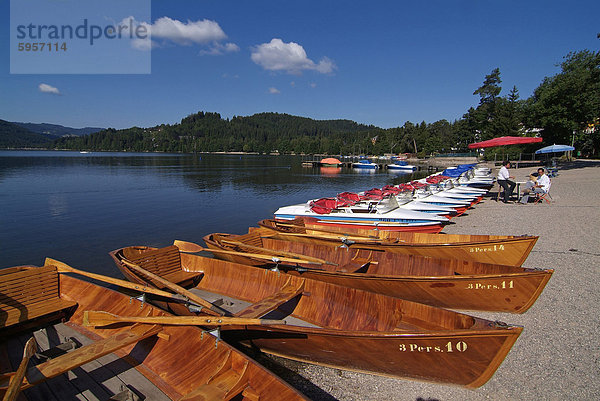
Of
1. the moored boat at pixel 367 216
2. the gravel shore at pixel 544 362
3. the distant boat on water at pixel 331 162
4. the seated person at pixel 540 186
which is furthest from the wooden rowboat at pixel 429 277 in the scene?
the distant boat on water at pixel 331 162

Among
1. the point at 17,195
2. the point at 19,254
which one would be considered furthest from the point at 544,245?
the point at 17,195

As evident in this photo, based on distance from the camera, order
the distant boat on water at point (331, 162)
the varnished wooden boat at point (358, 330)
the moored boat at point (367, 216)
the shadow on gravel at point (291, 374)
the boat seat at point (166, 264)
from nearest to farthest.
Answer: the varnished wooden boat at point (358, 330) < the shadow on gravel at point (291, 374) < the boat seat at point (166, 264) < the moored boat at point (367, 216) < the distant boat on water at point (331, 162)

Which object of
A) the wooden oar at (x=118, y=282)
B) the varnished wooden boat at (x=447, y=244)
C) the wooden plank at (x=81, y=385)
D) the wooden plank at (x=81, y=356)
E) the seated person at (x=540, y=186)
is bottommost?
the wooden plank at (x=81, y=385)

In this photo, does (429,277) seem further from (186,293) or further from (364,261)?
(186,293)

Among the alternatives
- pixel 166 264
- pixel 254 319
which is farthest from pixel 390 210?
pixel 254 319

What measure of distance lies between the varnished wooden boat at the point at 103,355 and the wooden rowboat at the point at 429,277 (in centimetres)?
320

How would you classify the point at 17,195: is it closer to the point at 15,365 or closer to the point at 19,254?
the point at 19,254

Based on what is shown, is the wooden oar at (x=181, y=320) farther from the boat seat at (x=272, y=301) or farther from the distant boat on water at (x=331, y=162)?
the distant boat on water at (x=331, y=162)

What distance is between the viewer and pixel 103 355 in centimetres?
445

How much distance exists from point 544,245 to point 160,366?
13271 millimetres

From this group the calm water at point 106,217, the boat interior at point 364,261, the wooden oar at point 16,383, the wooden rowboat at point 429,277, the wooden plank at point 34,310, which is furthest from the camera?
the calm water at point 106,217

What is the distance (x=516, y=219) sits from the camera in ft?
54.4

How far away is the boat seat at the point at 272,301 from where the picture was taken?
5523 millimetres

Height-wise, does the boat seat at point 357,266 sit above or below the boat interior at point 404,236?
below
